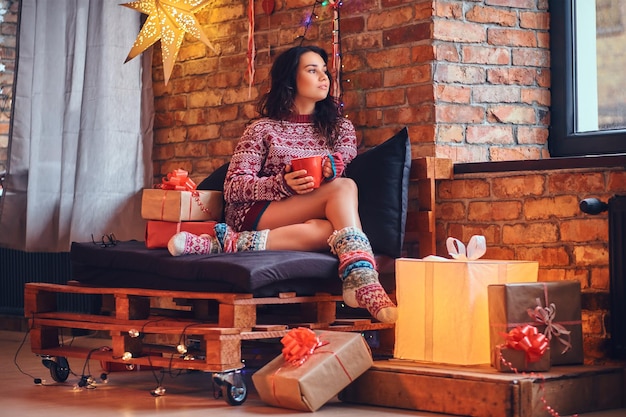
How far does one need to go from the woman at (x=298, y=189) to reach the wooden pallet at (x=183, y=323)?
0.18 metres

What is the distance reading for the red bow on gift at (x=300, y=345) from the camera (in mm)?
3049

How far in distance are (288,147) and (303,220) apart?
34cm

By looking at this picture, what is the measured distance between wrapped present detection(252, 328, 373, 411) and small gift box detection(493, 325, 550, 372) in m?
0.40

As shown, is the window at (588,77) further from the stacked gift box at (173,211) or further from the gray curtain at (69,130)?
the gray curtain at (69,130)

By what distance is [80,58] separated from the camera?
15.8 ft

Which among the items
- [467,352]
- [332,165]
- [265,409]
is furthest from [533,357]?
[332,165]

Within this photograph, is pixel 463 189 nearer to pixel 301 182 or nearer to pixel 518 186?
pixel 518 186

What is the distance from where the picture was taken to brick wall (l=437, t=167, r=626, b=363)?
134 inches

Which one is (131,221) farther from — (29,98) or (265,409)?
(265,409)

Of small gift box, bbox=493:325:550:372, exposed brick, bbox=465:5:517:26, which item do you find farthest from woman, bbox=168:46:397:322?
exposed brick, bbox=465:5:517:26

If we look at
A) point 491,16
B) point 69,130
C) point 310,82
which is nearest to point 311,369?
point 310,82

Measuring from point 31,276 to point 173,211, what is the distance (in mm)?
1779

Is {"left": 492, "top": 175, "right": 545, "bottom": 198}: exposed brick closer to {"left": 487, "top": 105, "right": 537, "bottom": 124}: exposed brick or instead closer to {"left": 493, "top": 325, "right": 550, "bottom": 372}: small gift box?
{"left": 487, "top": 105, "right": 537, "bottom": 124}: exposed brick

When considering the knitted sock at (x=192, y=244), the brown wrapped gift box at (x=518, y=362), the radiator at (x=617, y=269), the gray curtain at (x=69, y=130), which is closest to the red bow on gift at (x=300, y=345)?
the brown wrapped gift box at (x=518, y=362)
